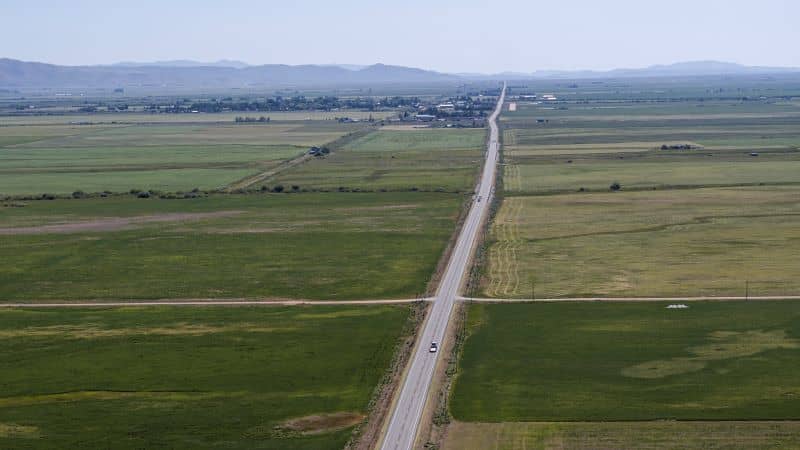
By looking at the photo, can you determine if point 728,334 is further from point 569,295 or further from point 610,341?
point 569,295

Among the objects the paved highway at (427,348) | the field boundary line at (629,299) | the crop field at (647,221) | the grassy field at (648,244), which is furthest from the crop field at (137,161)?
the field boundary line at (629,299)

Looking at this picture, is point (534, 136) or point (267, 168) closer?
point (267, 168)

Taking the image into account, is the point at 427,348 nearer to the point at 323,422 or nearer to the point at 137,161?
the point at 323,422

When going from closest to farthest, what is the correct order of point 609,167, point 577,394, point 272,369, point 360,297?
point 577,394, point 272,369, point 360,297, point 609,167

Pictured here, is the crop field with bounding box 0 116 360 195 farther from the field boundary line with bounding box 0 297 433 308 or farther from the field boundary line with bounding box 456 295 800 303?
the field boundary line with bounding box 456 295 800 303

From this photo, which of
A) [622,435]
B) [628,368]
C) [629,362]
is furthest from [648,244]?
[622,435]


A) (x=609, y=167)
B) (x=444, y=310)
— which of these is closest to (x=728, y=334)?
(x=444, y=310)

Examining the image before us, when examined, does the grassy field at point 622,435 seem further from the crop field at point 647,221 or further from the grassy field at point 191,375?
the crop field at point 647,221

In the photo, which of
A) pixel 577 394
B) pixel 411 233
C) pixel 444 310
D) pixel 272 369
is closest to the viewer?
pixel 577 394

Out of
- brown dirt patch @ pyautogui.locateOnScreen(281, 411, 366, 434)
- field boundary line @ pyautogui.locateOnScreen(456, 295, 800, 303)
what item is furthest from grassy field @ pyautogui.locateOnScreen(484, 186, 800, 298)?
brown dirt patch @ pyautogui.locateOnScreen(281, 411, 366, 434)
